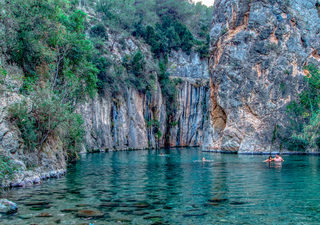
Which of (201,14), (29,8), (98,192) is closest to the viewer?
(98,192)

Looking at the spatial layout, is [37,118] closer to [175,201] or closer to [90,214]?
[90,214]

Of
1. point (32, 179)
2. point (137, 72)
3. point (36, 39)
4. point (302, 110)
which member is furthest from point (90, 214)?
point (137, 72)

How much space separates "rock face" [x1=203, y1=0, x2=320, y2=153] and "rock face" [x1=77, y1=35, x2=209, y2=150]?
10.2m

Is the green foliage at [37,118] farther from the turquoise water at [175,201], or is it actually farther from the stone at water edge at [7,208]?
the stone at water edge at [7,208]

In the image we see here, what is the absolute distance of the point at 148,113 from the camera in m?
54.7

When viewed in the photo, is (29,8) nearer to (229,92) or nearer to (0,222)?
(0,222)

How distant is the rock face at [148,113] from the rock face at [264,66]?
10207mm

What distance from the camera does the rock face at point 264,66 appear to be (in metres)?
36.4

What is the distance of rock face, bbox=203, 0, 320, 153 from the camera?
3644 cm

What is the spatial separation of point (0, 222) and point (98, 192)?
4008mm

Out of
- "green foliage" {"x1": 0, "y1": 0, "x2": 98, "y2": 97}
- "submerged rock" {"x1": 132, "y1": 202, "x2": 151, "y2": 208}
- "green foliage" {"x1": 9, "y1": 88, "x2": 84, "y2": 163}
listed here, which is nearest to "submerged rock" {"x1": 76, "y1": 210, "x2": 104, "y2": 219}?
"submerged rock" {"x1": 132, "y1": 202, "x2": 151, "y2": 208}

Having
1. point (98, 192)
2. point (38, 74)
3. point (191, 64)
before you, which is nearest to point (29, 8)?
point (38, 74)

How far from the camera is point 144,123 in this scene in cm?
5169

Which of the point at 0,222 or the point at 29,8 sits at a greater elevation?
the point at 29,8
